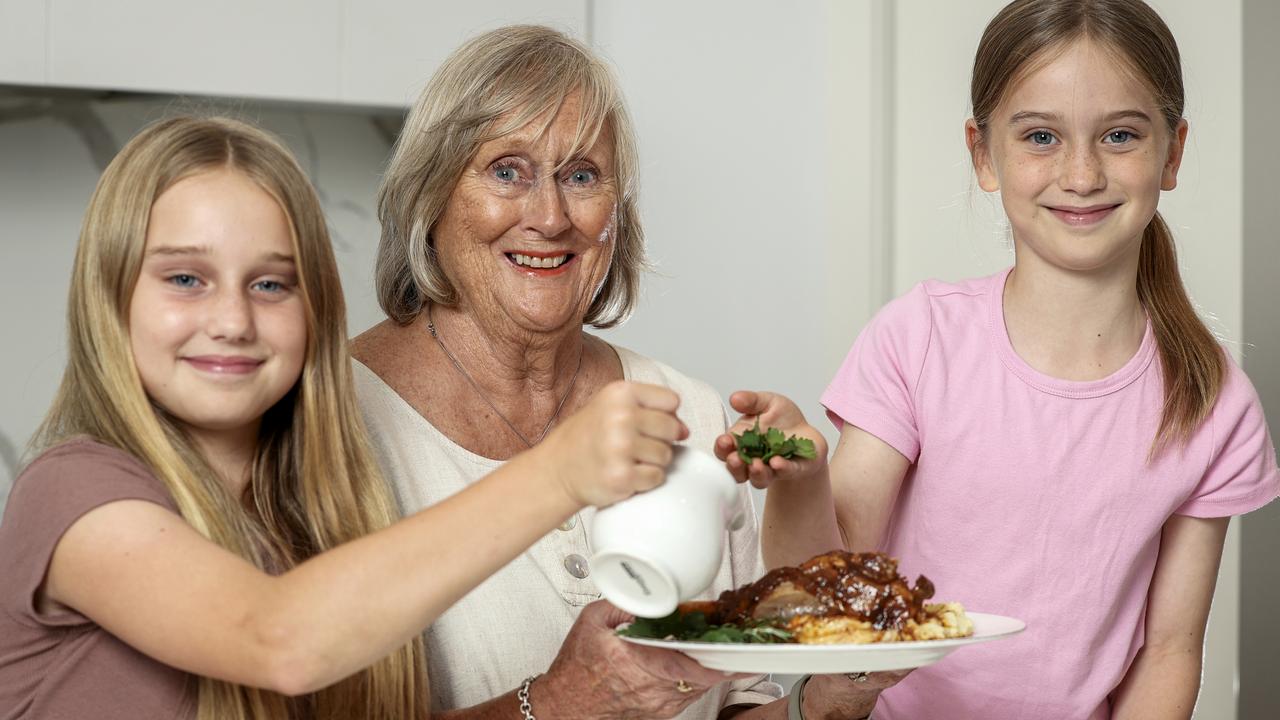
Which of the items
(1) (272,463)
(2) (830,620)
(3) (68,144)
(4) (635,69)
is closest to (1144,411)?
(2) (830,620)

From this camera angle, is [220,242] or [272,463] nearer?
[220,242]

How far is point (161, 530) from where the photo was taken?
0.99m

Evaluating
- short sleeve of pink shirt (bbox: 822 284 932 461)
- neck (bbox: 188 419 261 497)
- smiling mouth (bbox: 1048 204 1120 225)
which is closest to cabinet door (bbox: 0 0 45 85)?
neck (bbox: 188 419 261 497)

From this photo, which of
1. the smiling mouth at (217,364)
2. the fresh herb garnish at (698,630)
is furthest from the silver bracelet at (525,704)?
the smiling mouth at (217,364)

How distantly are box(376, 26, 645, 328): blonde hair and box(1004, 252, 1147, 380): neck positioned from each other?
50 cm

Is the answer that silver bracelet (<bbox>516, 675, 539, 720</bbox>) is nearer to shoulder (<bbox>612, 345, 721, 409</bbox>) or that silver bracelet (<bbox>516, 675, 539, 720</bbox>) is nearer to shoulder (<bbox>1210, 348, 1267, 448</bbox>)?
shoulder (<bbox>612, 345, 721, 409</bbox>)

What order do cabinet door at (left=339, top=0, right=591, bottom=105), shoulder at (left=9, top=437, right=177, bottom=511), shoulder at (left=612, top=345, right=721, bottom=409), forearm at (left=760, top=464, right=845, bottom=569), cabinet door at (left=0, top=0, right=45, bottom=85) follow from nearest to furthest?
shoulder at (left=9, top=437, right=177, bottom=511) → forearm at (left=760, top=464, right=845, bottom=569) → shoulder at (left=612, top=345, right=721, bottom=409) → cabinet door at (left=0, top=0, right=45, bottom=85) → cabinet door at (left=339, top=0, right=591, bottom=105)

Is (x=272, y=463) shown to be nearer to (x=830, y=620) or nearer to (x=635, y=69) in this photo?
(x=830, y=620)

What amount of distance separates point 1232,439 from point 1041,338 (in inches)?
9.2

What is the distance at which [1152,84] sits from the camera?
1354 mm

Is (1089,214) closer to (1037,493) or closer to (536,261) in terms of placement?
(1037,493)

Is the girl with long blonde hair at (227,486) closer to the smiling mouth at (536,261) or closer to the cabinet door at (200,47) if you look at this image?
the smiling mouth at (536,261)

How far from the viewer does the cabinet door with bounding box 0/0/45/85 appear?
2.33 m

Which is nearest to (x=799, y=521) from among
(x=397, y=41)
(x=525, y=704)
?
(x=525, y=704)
